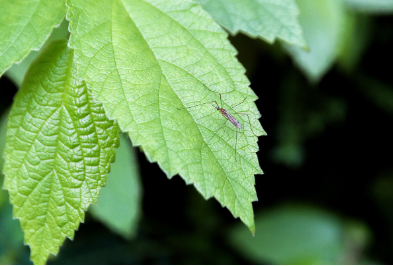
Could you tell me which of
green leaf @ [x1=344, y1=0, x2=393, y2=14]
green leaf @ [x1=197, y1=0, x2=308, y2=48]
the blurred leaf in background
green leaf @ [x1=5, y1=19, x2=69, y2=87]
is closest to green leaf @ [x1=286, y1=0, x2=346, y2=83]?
green leaf @ [x1=344, y1=0, x2=393, y2=14]

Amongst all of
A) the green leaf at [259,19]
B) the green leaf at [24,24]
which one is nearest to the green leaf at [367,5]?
the green leaf at [259,19]

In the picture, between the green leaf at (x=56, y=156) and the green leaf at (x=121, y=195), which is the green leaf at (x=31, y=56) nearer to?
the green leaf at (x=56, y=156)

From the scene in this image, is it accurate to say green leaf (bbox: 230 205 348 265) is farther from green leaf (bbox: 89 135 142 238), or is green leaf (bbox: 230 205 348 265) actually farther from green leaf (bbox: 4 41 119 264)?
green leaf (bbox: 4 41 119 264)

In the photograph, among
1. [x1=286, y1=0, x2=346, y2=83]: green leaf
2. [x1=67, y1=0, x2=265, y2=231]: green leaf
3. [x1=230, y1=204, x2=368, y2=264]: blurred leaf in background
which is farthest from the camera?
[x1=230, y1=204, x2=368, y2=264]: blurred leaf in background


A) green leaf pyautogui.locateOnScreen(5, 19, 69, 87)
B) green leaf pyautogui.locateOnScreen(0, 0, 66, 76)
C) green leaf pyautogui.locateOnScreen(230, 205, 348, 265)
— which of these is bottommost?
green leaf pyautogui.locateOnScreen(230, 205, 348, 265)

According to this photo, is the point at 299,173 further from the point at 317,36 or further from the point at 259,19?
the point at 259,19

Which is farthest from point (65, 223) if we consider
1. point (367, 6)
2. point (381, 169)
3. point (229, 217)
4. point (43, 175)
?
point (381, 169)

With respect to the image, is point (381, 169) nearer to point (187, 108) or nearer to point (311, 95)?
point (311, 95)
